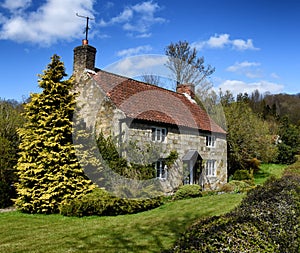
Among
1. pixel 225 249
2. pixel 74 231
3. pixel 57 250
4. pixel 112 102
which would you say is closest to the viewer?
pixel 225 249

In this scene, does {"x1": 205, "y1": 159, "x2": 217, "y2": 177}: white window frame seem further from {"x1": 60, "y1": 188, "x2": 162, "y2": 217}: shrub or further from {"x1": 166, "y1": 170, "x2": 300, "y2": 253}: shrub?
{"x1": 166, "y1": 170, "x2": 300, "y2": 253}: shrub

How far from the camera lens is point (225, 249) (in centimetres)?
342

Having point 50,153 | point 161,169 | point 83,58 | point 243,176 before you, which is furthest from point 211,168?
point 50,153

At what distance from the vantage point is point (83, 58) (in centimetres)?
1689

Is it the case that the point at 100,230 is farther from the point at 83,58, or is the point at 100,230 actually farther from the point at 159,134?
the point at 83,58

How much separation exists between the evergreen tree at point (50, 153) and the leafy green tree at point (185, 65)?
18051 mm

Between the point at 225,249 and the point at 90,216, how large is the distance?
30.8 feet

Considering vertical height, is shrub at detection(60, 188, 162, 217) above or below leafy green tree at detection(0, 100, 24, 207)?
below

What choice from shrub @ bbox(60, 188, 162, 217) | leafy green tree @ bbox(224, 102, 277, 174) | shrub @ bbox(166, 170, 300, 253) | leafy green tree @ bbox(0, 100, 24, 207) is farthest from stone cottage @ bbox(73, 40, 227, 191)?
shrub @ bbox(166, 170, 300, 253)

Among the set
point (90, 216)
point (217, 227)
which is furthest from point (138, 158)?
point (217, 227)

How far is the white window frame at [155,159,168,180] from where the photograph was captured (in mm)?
16531

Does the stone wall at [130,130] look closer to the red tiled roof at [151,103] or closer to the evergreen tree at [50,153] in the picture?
the red tiled roof at [151,103]

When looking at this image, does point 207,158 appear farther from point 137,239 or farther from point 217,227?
point 217,227

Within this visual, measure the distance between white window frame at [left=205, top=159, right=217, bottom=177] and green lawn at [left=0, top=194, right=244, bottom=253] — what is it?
8.12m
